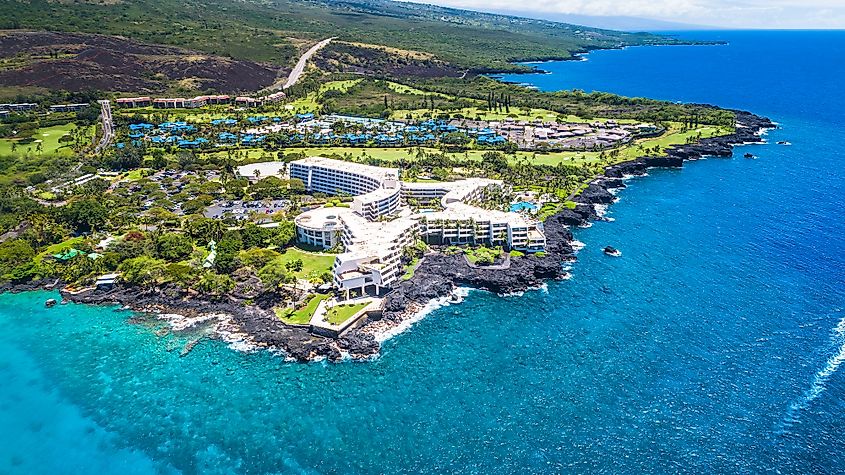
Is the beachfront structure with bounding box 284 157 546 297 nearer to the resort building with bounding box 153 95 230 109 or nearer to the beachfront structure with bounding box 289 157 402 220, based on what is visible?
the beachfront structure with bounding box 289 157 402 220

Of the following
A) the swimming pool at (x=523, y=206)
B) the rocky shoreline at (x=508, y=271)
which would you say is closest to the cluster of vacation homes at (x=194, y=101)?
the swimming pool at (x=523, y=206)

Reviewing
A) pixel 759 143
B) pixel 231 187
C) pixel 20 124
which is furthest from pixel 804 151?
pixel 20 124

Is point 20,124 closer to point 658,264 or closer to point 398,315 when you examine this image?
point 398,315

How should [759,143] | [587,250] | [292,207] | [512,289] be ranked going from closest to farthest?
[512,289] → [587,250] → [292,207] → [759,143]

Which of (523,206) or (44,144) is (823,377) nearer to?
(523,206)

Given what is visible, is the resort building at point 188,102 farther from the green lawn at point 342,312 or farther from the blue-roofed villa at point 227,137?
the green lawn at point 342,312

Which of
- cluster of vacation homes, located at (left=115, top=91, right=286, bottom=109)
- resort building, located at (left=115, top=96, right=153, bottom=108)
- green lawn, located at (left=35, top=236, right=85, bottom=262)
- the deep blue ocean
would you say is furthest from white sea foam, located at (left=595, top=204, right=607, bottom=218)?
resort building, located at (left=115, top=96, right=153, bottom=108)

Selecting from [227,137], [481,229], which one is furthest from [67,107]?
[481,229]

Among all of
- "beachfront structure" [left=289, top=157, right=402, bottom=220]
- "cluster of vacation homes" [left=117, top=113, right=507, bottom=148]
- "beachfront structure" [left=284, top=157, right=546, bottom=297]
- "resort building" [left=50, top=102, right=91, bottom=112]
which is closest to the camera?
"beachfront structure" [left=284, top=157, right=546, bottom=297]
